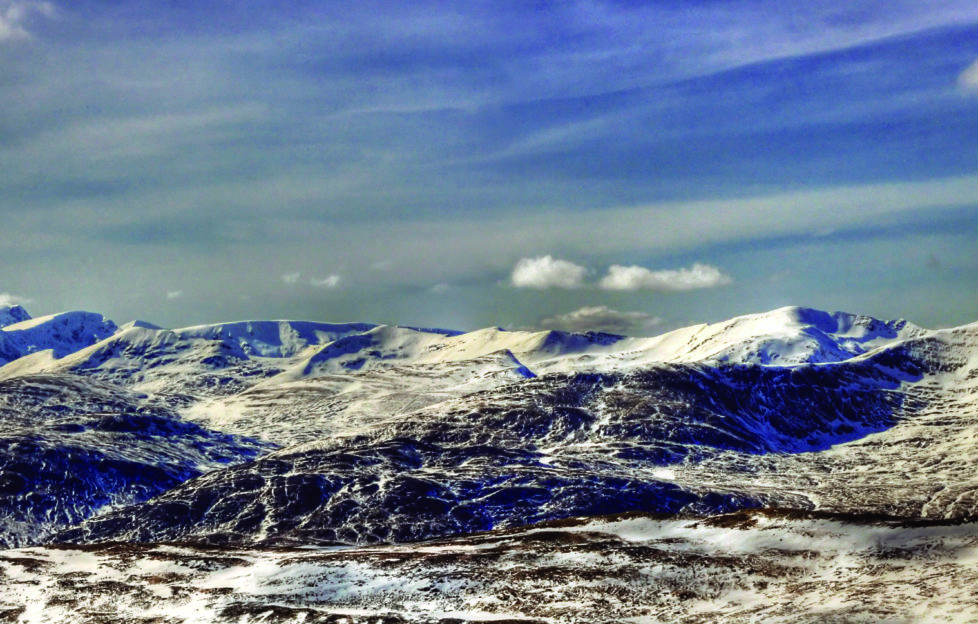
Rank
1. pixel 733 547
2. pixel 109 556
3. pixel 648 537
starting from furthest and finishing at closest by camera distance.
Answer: pixel 109 556
pixel 648 537
pixel 733 547

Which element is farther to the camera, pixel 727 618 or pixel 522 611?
pixel 522 611

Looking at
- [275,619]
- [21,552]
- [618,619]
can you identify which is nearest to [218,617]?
[275,619]

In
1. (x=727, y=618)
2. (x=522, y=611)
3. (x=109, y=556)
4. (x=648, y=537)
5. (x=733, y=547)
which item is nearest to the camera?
(x=727, y=618)

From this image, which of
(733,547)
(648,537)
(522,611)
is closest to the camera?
(522,611)

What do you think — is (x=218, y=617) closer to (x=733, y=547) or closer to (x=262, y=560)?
(x=262, y=560)

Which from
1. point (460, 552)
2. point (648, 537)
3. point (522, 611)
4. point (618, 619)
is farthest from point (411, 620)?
point (648, 537)

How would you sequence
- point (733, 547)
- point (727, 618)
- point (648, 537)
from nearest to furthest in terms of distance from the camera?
point (727, 618), point (733, 547), point (648, 537)

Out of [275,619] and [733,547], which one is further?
[733,547]

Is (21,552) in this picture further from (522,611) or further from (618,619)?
(618,619)

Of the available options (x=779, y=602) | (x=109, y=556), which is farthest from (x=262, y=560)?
(x=779, y=602)
